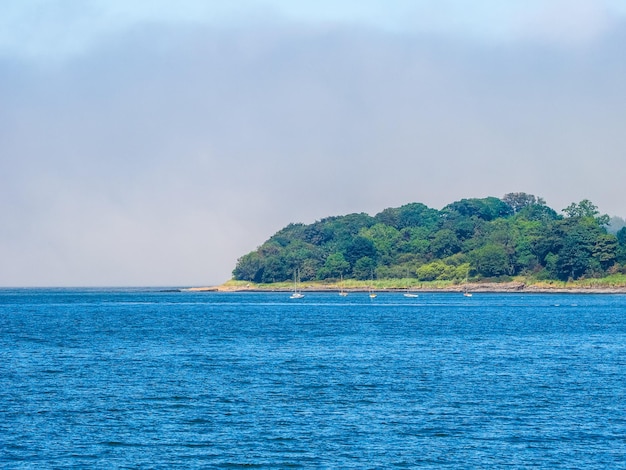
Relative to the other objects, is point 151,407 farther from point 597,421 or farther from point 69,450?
point 597,421

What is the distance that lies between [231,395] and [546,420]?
1664 cm

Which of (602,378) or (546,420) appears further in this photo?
(602,378)

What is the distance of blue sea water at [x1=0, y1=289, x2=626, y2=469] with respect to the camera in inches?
1453

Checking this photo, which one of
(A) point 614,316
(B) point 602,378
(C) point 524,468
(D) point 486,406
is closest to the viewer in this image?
(C) point 524,468

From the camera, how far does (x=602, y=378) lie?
57.2 metres

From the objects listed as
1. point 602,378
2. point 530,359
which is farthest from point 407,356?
point 602,378

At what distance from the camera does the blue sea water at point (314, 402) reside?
3691 centimetres

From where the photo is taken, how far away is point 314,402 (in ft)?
159

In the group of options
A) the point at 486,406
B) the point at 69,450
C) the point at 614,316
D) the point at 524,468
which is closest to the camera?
the point at 524,468

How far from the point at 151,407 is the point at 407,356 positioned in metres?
28.9

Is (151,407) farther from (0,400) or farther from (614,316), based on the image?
(614,316)

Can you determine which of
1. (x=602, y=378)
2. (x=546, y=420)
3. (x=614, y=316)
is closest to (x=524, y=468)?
(x=546, y=420)

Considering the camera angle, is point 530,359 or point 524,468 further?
point 530,359

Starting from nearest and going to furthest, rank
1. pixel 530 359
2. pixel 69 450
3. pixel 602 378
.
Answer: pixel 69 450 → pixel 602 378 → pixel 530 359
